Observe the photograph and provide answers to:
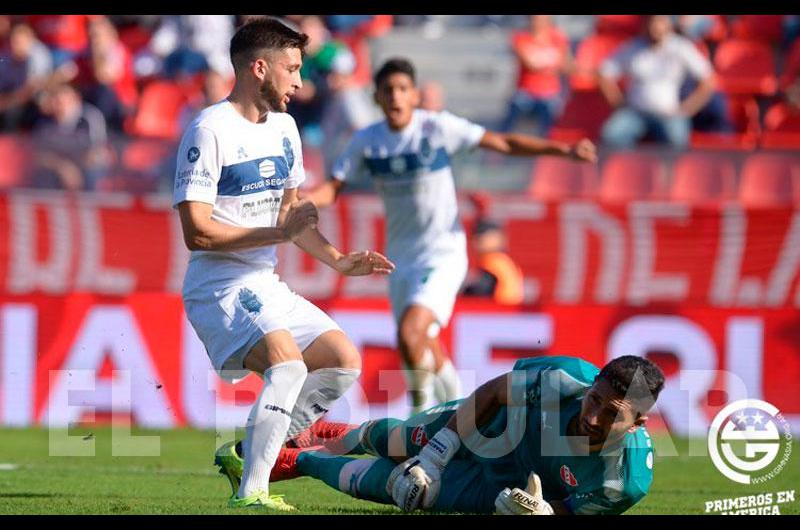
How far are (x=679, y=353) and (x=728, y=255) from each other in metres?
1.12

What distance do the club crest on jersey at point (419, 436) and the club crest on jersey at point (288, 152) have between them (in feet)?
5.06

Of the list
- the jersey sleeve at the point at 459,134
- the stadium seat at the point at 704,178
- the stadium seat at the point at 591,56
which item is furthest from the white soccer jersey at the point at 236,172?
the stadium seat at the point at 591,56

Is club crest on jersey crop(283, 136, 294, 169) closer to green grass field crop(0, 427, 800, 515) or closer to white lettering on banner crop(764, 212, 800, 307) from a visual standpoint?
green grass field crop(0, 427, 800, 515)

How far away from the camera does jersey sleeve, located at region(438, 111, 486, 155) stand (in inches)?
417

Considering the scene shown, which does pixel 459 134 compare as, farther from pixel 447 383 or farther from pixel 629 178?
pixel 629 178

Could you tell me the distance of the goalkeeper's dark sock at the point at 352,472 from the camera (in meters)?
7.14

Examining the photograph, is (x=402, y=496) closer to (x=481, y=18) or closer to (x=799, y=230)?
(x=799, y=230)

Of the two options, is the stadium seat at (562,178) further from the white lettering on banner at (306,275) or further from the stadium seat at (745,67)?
the stadium seat at (745,67)

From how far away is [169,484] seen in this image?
8672 millimetres

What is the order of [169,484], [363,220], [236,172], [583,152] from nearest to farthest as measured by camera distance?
[236,172] < [169,484] < [583,152] < [363,220]

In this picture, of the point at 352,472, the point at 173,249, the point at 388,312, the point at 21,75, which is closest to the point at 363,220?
the point at 388,312

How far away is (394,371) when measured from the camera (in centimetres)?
1277

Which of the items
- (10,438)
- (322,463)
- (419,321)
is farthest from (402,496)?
(10,438)

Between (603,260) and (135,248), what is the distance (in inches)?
171
